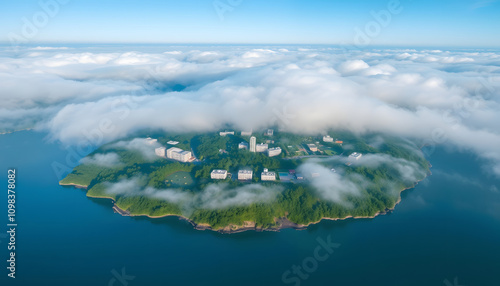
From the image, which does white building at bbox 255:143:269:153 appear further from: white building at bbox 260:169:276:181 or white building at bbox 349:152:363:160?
white building at bbox 349:152:363:160

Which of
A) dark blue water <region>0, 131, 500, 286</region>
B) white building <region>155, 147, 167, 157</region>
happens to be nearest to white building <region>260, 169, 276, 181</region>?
dark blue water <region>0, 131, 500, 286</region>

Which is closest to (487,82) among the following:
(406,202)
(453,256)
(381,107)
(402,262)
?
(381,107)

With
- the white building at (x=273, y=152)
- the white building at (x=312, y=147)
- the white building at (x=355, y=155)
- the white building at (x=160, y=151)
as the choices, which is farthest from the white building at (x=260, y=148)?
the white building at (x=160, y=151)

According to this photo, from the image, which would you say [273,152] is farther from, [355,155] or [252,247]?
[252,247]

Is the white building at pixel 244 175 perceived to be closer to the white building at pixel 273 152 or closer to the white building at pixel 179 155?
the white building at pixel 273 152

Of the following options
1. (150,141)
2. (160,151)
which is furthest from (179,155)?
(150,141)
